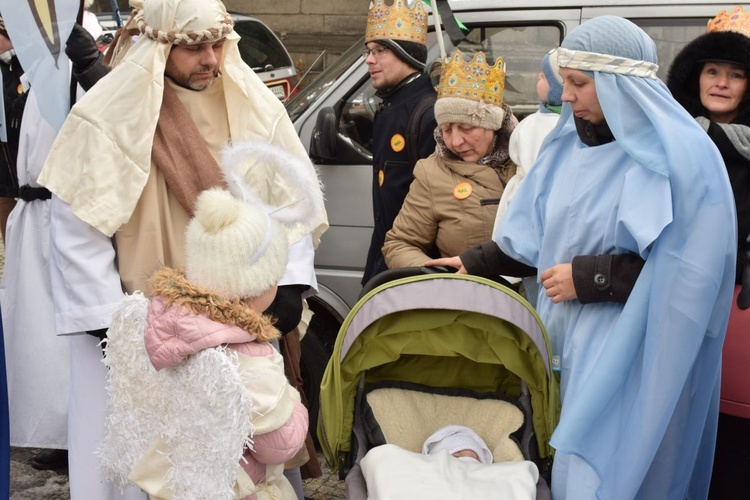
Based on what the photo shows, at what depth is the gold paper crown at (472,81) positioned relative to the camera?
427cm

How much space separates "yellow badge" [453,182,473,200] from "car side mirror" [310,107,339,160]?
1.04 m

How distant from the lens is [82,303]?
346 centimetres

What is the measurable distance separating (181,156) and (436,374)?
122cm

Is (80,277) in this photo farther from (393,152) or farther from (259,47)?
(259,47)

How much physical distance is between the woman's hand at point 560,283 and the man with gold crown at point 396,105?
1529 mm

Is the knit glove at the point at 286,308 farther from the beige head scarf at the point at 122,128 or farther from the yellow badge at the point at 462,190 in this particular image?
the yellow badge at the point at 462,190

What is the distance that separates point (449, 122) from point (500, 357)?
1.25m

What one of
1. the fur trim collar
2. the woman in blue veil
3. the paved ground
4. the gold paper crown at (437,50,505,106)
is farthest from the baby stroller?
the paved ground

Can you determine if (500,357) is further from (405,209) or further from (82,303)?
(82,303)

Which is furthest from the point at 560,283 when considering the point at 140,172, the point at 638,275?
the point at 140,172

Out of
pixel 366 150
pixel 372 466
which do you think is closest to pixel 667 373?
pixel 372 466

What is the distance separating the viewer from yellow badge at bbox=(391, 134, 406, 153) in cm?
476

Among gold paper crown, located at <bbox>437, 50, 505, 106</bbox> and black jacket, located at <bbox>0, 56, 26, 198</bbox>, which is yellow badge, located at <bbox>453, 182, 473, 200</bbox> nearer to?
gold paper crown, located at <bbox>437, 50, 505, 106</bbox>

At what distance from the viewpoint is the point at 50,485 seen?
16.4ft
